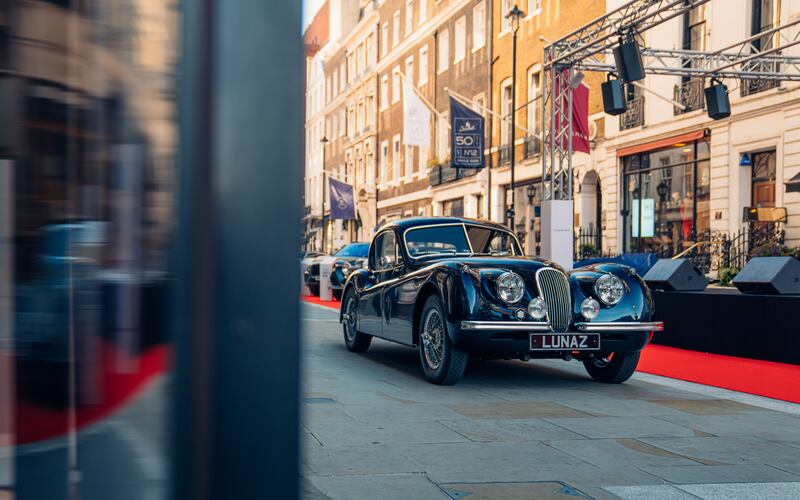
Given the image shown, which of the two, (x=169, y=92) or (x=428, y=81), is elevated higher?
(x=428, y=81)

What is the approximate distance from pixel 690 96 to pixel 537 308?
53.4 feet

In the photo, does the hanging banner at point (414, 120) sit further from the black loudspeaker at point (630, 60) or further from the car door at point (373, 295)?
the car door at point (373, 295)

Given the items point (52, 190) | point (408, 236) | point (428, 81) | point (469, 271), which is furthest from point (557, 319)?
point (428, 81)

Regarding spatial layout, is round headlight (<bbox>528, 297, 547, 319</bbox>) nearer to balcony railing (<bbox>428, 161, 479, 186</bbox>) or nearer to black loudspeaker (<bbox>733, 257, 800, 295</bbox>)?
black loudspeaker (<bbox>733, 257, 800, 295</bbox>)

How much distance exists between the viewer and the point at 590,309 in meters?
7.66

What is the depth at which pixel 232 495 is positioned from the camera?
102cm

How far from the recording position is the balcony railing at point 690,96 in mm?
21453

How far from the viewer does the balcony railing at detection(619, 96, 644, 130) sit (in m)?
23.9

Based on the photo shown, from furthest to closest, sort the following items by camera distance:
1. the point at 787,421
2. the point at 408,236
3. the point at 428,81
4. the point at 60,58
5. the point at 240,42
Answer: the point at 428,81, the point at 408,236, the point at 787,421, the point at 60,58, the point at 240,42

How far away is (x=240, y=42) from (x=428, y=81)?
133ft

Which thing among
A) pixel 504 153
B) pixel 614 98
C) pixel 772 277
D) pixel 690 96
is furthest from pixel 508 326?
pixel 504 153

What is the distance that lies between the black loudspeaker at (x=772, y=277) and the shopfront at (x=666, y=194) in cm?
1113

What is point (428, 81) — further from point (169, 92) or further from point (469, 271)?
point (169, 92)

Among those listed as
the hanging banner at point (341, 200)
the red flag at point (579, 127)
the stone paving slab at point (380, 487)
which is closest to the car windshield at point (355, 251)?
the red flag at point (579, 127)
